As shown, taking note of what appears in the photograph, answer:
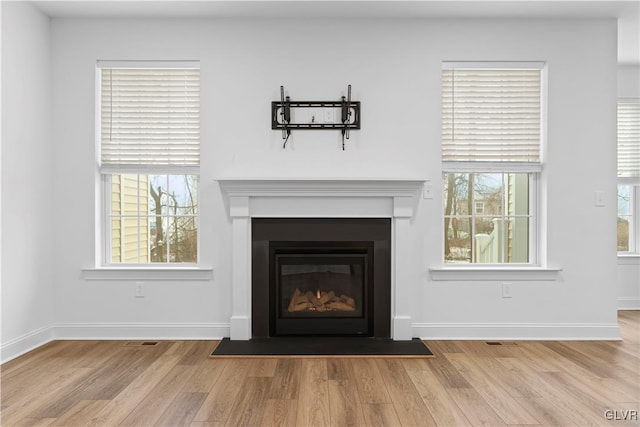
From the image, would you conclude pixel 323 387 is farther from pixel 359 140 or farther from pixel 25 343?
pixel 25 343

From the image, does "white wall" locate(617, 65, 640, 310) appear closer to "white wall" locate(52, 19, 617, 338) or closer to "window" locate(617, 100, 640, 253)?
"window" locate(617, 100, 640, 253)

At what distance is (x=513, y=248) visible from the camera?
4242 millimetres

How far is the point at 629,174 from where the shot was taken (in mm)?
5316

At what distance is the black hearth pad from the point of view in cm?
358

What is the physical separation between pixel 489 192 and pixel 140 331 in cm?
318

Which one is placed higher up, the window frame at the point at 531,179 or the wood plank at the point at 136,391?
the window frame at the point at 531,179

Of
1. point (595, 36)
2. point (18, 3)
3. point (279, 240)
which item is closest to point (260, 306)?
point (279, 240)

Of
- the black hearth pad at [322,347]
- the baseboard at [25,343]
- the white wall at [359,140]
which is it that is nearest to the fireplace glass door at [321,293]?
the black hearth pad at [322,347]

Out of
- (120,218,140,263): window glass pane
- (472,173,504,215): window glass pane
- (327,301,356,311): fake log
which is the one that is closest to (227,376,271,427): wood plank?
(327,301,356,311): fake log

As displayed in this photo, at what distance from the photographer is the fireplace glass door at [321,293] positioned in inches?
160

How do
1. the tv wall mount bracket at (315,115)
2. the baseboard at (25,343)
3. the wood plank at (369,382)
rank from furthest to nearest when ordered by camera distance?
the tv wall mount bracket at (315,115) < the baseboard at (25,343) < the wood plank at (369,382)

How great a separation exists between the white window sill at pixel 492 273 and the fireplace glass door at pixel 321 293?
25.1 inches

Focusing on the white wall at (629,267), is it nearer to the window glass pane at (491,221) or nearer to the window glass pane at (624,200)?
the window glass pane at (624,200)

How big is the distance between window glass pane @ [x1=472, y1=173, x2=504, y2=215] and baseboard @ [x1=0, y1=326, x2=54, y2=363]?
3726mm
